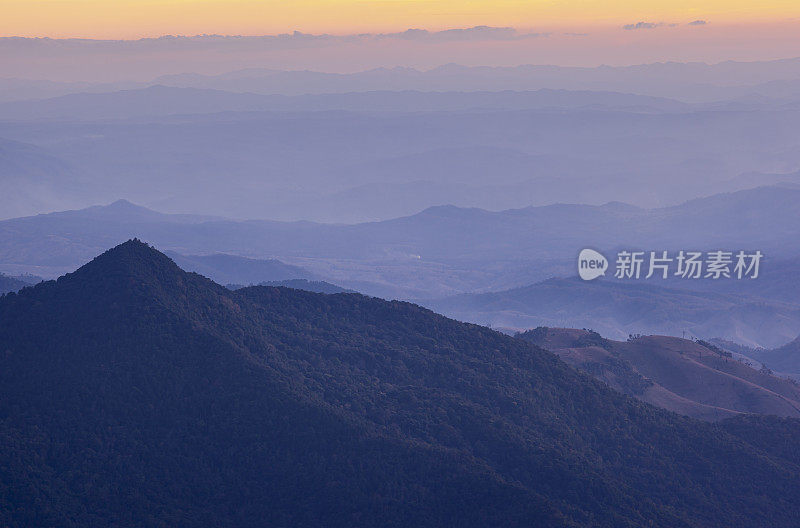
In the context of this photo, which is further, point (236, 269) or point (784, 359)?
point (236, 269)

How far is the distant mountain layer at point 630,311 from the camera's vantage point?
139125 mm

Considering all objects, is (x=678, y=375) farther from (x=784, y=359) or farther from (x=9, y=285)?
(x=9, y=285)

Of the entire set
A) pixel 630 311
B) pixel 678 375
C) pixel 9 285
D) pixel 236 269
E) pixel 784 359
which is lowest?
pixel 678 375

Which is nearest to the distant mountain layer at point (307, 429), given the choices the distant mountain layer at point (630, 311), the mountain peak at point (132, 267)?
the mountain peak at point (132, 267)

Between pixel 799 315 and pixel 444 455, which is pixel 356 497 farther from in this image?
pixel 799 315

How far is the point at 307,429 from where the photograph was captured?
123ft

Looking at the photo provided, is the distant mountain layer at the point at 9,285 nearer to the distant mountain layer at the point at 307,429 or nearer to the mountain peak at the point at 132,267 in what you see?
the distant mountain layer at the point at 307,429

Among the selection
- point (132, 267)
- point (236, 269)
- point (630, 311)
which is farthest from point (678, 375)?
point (236, 269)

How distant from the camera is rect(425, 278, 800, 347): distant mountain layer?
5477 inches

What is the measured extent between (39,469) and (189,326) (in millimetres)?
9124

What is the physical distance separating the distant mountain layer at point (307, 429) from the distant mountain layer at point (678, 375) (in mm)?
8151

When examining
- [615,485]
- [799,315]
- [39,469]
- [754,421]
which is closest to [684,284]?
[799,315]

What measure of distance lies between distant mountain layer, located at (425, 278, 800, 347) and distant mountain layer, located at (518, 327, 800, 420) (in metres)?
67.4

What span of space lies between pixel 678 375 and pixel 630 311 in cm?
8713
